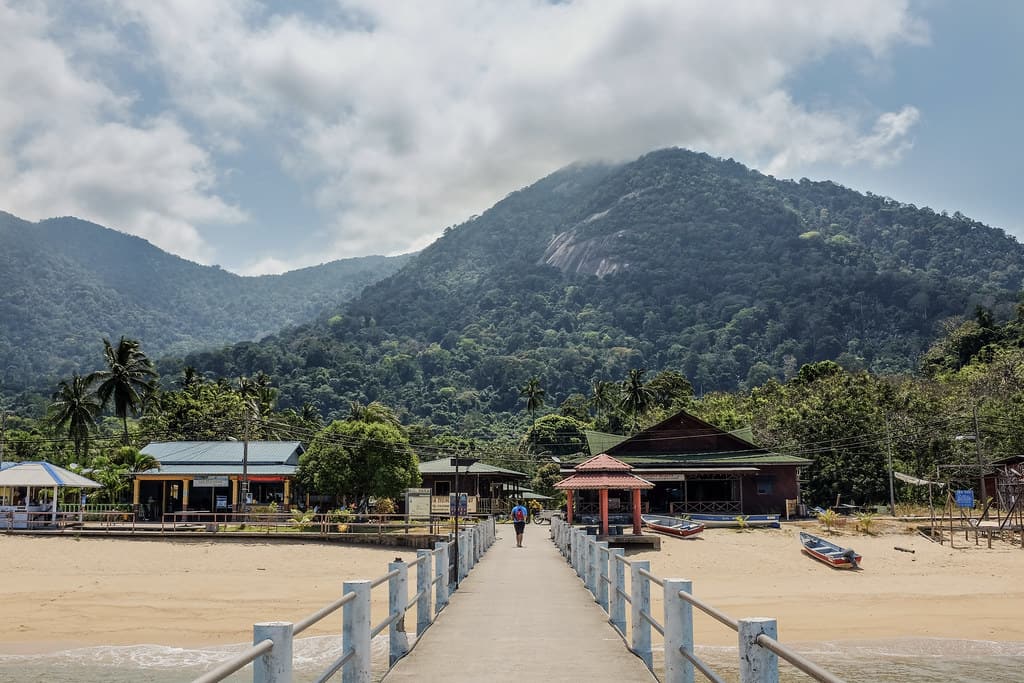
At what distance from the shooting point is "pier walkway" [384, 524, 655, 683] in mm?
8219

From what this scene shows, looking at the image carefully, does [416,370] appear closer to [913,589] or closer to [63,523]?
[63,523]

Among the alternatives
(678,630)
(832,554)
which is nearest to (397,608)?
(678,630)

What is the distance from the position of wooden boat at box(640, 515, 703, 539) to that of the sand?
0.85 metres

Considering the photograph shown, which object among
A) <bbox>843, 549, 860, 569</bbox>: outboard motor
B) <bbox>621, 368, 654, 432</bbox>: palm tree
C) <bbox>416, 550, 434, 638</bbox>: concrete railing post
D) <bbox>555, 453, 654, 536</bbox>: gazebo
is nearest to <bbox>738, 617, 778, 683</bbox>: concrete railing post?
<bbox>416, 550, 434, 638</bbox>: concrete railing post

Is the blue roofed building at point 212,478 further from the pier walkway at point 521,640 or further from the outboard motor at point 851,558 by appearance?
the pier walkway at point 521,640

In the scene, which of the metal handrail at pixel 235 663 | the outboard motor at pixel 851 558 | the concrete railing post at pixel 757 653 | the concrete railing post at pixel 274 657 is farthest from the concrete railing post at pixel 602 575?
the outboard motor at pixel 851 558

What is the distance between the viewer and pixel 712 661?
13.5 meters

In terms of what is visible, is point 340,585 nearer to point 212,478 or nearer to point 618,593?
point 618,593

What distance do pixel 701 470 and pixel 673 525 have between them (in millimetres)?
7162

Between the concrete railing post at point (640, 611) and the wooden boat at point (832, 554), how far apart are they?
68.7ft

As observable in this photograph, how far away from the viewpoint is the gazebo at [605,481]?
2973 cm

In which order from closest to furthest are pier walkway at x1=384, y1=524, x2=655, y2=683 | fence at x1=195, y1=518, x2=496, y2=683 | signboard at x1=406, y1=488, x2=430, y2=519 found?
fence at x1=195, y1=518, x2=496, y2=683 < pier walkway at x1=384, y1=524, x2=655, y2=683 < signboard at x1=406, y1=488, x2=430, y2=519

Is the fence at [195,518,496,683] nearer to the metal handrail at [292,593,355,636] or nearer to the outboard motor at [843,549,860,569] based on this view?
the metal handrail at [292,593,355,636]

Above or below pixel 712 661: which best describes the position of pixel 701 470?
above
